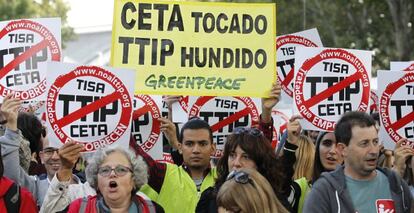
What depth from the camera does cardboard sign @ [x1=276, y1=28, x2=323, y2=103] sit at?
11492 mm

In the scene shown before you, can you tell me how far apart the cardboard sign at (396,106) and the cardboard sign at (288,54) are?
4.85 ft

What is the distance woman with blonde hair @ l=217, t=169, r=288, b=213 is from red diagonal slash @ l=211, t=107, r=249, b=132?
3769 mm

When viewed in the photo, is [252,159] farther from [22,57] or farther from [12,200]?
[22,57]

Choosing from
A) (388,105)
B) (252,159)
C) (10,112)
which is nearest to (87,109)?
(10,112)

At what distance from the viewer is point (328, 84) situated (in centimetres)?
999

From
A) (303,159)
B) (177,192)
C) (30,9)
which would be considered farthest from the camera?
(30,9)

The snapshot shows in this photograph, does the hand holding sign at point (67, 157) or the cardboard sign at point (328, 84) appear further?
the cardboard sign at point (328, 84)

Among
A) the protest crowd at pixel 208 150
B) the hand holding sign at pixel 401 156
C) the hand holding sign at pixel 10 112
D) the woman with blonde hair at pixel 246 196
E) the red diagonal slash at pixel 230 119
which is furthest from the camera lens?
the red diagonal slash at pixel 230 119

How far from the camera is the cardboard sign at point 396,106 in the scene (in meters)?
9.97

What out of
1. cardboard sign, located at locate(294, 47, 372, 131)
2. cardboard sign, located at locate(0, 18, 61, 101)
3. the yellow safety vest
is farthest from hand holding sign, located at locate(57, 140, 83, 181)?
cardboard sign, located at locate(0, 18, 61, 101)

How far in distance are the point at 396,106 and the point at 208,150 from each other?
1635 mm

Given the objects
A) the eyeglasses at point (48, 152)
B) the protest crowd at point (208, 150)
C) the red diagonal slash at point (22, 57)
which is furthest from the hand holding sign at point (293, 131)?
the red diagonal slash at point (22, 57)

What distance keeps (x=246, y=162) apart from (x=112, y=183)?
996 millimetres

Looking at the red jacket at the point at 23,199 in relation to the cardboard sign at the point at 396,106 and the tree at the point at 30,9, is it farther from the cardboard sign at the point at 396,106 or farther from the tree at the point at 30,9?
the tree at the point at 30,9
